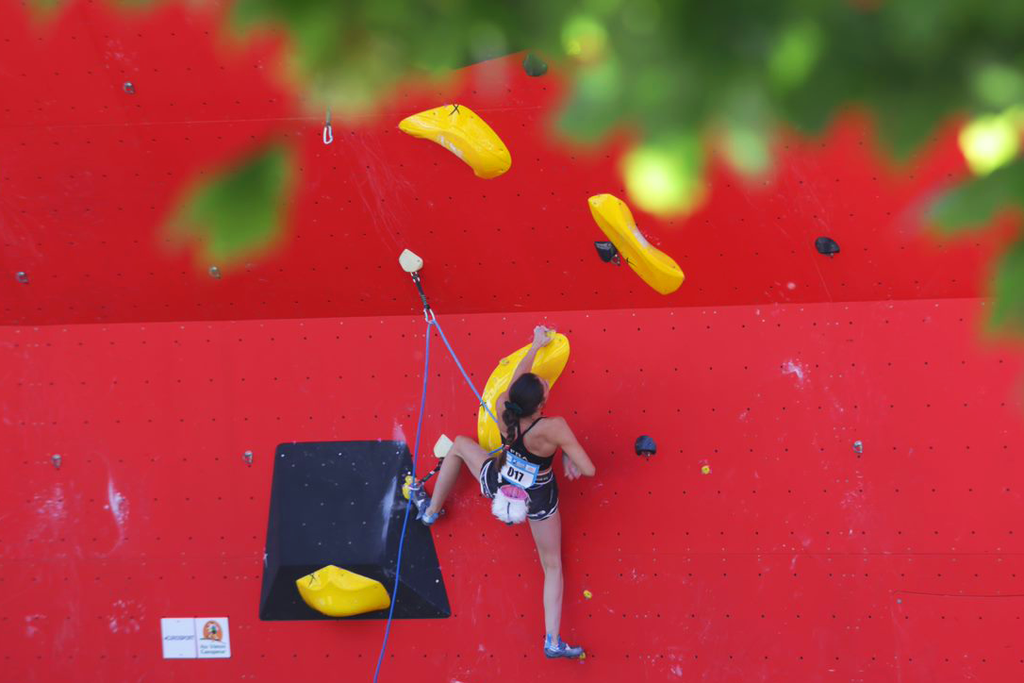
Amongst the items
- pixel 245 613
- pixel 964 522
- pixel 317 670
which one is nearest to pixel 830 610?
pixel 964 522

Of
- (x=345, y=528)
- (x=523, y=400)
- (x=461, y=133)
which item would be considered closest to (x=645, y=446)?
(x=523, y=400)

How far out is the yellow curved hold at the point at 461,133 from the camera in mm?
3021

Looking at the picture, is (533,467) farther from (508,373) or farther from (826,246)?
(826,246)

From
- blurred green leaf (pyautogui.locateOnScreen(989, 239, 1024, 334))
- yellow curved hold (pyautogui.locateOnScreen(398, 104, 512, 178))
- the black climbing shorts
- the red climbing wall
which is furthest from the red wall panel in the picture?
blurred green leaf (pyautogui.locateOnScreen(989, 239, 1024, 334))

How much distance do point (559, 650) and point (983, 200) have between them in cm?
260

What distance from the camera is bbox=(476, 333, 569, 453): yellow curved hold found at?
3.36 m

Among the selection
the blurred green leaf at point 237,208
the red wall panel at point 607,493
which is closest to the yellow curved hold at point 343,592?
the red wall panel at point 607,493

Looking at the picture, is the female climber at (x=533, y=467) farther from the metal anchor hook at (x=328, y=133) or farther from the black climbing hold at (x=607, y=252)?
the metal anchor hook at (x=328, y=133)

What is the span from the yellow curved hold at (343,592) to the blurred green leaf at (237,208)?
2490 millimetres

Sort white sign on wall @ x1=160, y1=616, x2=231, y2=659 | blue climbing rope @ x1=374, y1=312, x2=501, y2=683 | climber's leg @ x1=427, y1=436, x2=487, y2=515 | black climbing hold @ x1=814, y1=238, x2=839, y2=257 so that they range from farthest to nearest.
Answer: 1. white sign on wall @ x1=160, y1=616, x2=231, y2=659
2. blue climbing rope @ x1=374, y1=312, x2=501, y2=683
3. climber's leg @ x1=427, y1=436, x2=487, y2=515
4. black climbing hold @ x1=814, y1=238, x2=839, y2=257

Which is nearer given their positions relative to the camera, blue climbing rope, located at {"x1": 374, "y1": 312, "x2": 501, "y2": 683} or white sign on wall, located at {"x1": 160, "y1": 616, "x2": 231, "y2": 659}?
blue climbing rope, located at {"x1": 374, "y1": 312, "x2": 501, "y2": 683}

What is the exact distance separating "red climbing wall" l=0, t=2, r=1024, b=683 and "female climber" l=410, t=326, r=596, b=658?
5.3 inches

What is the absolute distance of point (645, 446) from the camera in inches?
132

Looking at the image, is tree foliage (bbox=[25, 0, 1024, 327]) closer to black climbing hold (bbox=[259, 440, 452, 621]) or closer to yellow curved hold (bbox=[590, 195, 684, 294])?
yellow curved hold (bbox=[590, 195, 684, 294])
